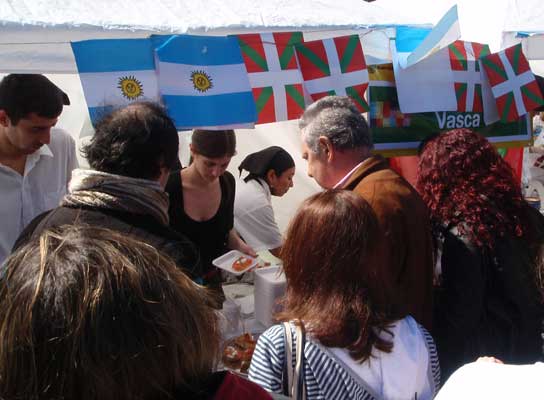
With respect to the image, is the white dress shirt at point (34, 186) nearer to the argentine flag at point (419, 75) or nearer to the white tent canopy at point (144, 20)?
the white tent canopy at point (144, 20)

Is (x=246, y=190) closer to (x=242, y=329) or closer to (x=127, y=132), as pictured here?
(x=242, y=329)

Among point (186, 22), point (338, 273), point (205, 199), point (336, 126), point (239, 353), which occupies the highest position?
point (186, 22)

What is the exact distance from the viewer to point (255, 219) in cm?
322

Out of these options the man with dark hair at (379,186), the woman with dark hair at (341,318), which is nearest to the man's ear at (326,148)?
the man with dark hair at (379,186)

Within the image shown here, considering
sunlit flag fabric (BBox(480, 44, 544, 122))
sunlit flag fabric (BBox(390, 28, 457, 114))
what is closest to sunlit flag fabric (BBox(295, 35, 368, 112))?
sunlit flag fabric (BBox(390, 28, 457, 114))

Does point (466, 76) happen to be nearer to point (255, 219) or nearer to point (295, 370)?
point (255, 219)

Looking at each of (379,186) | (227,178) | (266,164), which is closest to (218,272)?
(227,178)

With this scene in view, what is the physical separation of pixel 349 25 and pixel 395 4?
84.3 inches

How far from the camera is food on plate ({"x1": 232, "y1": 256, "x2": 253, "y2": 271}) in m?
2.44

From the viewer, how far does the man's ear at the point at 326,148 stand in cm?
205

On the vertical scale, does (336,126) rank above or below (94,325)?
above

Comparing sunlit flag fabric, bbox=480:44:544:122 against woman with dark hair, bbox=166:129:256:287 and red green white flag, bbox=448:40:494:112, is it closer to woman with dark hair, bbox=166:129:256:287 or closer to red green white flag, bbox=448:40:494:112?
red green white flag, bbox=448:40:494:112

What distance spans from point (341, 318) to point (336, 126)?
925 millimetres

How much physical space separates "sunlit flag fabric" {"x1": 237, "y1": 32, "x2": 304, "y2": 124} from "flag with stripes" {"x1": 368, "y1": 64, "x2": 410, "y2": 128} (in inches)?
20.2
